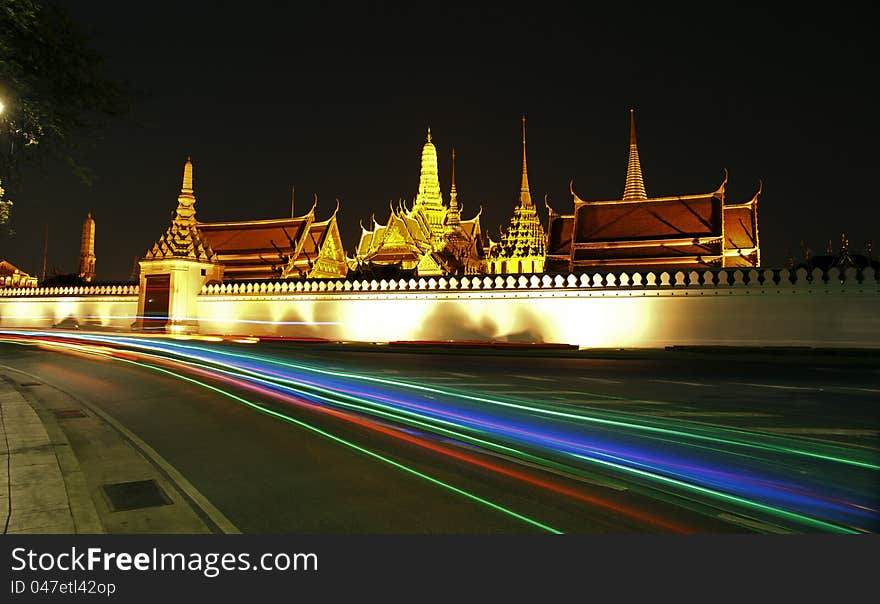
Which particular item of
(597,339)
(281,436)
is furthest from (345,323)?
(281,436)

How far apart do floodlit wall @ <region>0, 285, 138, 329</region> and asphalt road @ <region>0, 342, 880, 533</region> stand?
15054 millimetres

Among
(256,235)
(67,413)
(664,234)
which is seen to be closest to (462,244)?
(256,235)

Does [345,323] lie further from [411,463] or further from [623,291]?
[411,463]

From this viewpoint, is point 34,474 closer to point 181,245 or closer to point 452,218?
point 181,245

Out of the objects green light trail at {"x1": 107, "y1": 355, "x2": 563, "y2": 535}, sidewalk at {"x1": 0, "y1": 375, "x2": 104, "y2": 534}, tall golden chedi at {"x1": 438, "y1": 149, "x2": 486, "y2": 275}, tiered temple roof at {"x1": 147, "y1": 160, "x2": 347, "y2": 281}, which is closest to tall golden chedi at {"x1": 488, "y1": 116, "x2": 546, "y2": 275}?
tall golden chedi at {"x1": 438, "y1": 149, "x2": 486, "y2": 275}

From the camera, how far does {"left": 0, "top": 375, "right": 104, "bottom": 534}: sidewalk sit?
348cm

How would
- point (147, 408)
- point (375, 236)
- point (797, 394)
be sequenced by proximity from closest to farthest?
point (147, 408)
point (797, 394)
point (375, 236)

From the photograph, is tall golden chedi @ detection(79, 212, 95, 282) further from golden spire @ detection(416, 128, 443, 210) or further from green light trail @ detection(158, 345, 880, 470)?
green light trail @ detection(158, 345, 880, 470)

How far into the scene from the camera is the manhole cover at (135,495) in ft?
13.0

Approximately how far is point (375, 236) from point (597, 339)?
34.3m

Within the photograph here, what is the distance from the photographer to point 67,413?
745cm

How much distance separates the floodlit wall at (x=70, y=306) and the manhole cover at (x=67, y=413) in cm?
2131

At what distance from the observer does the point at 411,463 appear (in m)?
5.09

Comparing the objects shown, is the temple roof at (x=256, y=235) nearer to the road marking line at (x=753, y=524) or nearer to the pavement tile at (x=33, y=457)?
the pavement tile at (x=33, y=457)
